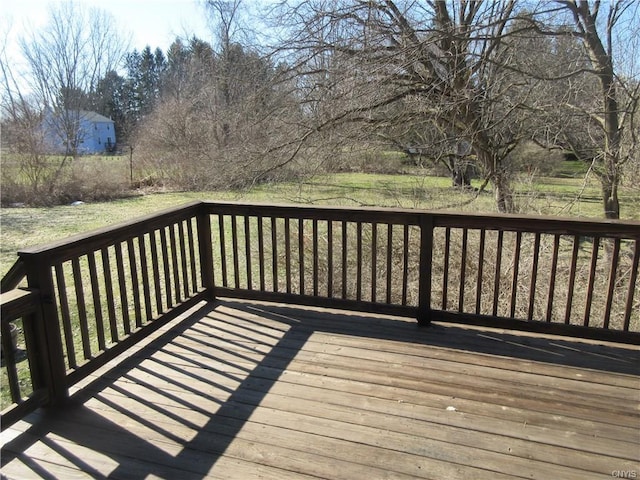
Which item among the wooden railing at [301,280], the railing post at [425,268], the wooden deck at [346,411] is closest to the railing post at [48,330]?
the wooden railing at [301,280]

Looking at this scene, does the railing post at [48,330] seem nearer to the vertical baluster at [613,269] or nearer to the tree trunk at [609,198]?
the vertical baluster at [613,269]

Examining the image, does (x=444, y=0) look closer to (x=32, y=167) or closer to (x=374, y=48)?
(x=374, y=48)

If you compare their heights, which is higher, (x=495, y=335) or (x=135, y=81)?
(x=135, y=81)

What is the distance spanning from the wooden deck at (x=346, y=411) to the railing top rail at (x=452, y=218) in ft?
2.39

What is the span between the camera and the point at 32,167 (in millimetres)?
12992

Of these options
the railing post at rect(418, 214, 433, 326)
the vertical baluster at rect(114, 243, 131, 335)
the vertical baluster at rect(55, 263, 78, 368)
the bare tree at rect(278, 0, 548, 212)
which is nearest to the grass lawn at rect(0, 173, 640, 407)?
the bare tree at rect(278, 0, 548, 212)

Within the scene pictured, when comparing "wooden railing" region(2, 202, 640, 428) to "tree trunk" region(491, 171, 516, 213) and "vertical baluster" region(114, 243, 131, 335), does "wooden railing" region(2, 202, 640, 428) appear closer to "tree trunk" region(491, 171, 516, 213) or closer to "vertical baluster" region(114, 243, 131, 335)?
"vertical baluster" region(114, 243, 131, 335)

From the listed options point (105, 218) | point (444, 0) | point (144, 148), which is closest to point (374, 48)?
point (444, 0)

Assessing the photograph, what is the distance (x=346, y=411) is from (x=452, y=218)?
→ 1.52 m

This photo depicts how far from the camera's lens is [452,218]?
3.12 m

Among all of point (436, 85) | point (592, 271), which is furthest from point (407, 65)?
point (592, 271)

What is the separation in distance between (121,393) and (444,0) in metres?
5.48

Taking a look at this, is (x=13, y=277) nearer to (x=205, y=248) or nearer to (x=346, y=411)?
(x=205, y=248)

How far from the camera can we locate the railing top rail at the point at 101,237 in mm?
2232
